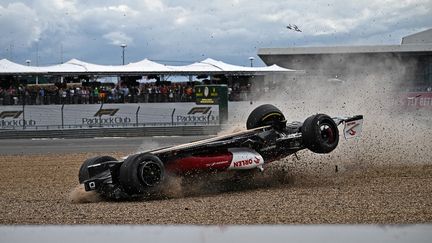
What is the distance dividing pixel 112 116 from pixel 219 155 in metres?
18.7

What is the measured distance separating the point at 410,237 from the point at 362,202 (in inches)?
151

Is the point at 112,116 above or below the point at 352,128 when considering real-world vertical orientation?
below

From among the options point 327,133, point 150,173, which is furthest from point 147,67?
point 150,173

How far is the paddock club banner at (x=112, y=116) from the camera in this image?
1112 inches

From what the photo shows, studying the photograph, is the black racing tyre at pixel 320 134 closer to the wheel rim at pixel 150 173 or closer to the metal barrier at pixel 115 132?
the wheel rim at pixel 150 173

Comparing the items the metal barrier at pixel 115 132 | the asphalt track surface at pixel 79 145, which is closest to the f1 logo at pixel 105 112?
the metal barrier at pixel 115 132

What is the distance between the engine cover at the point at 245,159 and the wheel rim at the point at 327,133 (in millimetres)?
1278

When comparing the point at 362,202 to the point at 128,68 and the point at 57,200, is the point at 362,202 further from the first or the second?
the point at 128,68

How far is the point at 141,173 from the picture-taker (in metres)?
9.56

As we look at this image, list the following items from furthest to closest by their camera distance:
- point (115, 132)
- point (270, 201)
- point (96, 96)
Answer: point (96, 96), point (115, 132), point (270, 201)

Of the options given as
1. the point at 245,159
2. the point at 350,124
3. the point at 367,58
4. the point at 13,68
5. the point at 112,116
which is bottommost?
the point at 245,159

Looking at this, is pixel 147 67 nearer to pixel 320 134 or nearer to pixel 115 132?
pixel 115 132

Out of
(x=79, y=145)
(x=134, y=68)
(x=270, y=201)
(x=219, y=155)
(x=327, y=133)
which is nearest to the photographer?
(x=270, y=201)

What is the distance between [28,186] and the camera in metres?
12.2
